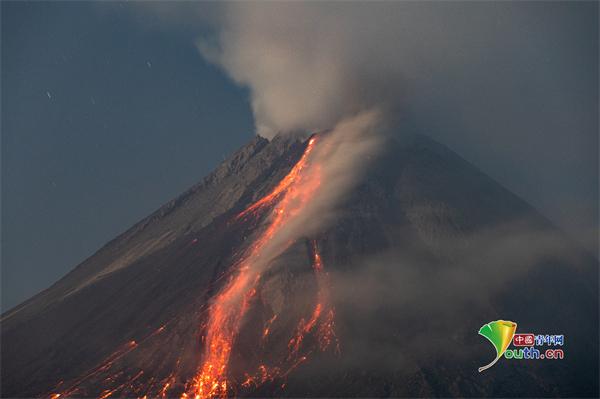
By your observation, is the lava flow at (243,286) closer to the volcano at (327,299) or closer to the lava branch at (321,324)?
the volcano at (327,299)

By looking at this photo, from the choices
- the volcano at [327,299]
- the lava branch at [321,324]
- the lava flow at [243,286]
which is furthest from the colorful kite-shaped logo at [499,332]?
the lava flow at [243,286]

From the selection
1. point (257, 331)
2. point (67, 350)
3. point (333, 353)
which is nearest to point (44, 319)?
point (67, 350)

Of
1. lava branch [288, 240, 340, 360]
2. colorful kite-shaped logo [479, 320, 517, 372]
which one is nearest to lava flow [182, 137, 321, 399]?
lava branch [288, 240, 340, 360]

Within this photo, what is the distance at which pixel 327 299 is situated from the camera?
4888 cm

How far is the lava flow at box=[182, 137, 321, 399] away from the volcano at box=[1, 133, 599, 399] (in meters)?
0.14

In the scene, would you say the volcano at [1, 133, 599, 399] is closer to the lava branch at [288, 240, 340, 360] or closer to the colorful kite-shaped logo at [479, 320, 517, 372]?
the lava branch at [288, 240, 340, 360]

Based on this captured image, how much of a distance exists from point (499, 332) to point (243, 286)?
18.0m

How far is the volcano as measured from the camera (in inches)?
1686

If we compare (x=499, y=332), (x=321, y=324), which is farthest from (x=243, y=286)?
(x=499, y=332)

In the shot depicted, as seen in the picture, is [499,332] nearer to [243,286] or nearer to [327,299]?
[327,299]

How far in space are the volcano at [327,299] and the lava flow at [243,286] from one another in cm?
14

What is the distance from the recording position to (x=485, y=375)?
42750 mm

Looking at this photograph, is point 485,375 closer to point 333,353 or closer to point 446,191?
point 333,353

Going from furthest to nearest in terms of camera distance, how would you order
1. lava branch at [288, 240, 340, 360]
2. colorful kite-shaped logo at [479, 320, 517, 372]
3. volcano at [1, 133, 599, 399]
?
colorful kite-shaped logo at [479, 320, 517, 372]
lava branch at [288, 240, 340, 360]
volcano at [1, 133, 599, 399]
